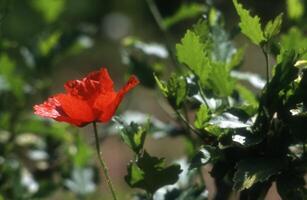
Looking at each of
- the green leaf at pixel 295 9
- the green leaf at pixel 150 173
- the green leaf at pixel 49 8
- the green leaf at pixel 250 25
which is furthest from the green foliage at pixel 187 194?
the green leaf at pixel 49 8

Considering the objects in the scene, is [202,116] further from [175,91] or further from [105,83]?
[105,83]

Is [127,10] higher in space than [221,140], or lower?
higher

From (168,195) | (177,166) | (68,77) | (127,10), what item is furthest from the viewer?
(127,10)

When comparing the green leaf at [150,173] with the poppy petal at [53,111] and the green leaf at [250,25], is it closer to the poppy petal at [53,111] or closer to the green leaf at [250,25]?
the poppy petal at [53,111]

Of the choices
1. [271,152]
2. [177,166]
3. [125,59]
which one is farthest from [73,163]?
[271,152]

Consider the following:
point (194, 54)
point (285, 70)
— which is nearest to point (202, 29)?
point (194, 54)

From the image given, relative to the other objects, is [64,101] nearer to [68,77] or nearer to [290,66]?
[290,66]
